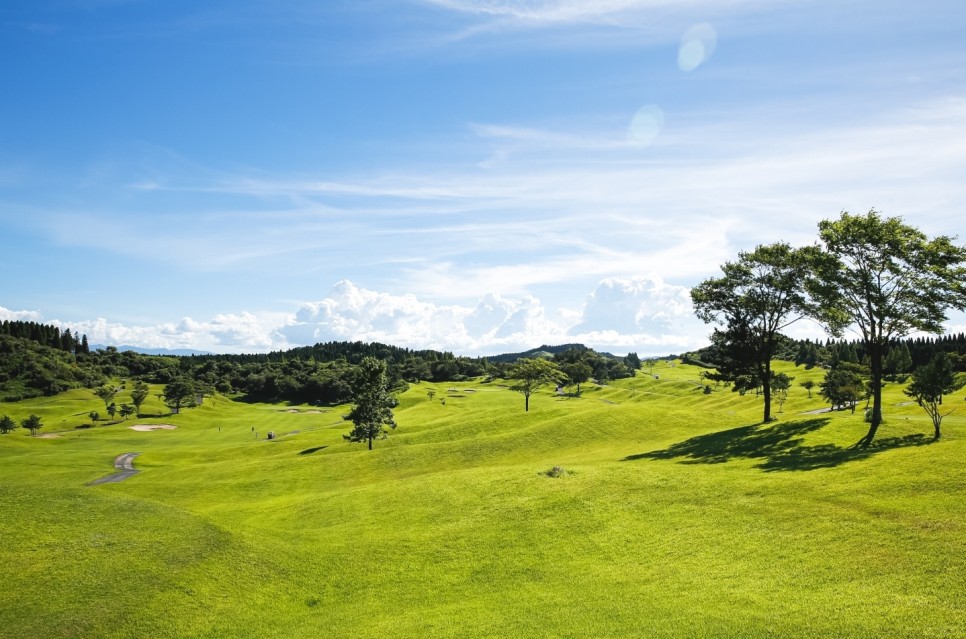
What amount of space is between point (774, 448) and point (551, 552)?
2635cm

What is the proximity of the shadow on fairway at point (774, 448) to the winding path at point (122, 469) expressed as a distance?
64810 mm

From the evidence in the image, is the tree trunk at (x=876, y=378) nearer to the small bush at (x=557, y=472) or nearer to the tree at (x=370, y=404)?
the small bush at (x=557, y=472)

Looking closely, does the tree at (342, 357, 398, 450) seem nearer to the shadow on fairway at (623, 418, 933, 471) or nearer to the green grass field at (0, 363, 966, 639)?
the green grass field at (0, 363, 966, 639)

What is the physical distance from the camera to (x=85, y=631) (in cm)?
2100

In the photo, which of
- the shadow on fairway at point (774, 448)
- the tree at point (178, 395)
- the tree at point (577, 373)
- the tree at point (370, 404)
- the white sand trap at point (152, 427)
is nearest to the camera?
the shadow on fairway at point (774, 448)

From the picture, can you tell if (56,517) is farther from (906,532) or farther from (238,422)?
(238,422)

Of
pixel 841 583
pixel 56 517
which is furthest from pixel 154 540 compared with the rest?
pixel 841 583

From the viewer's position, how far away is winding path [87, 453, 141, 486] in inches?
2683

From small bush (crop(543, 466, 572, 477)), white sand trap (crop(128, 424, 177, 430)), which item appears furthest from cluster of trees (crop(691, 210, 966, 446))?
white sand trap (crop(128, 424, 177, 430))

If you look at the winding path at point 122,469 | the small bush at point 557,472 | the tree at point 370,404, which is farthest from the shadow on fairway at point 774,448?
the winding path at point 122,469

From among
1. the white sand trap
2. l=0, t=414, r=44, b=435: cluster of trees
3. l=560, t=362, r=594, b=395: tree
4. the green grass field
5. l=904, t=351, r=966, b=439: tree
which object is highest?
l=904, t=351, r=966, b=439: tree

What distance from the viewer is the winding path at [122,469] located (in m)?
68.1

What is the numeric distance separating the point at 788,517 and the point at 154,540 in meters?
32.8

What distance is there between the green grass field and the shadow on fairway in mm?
364
